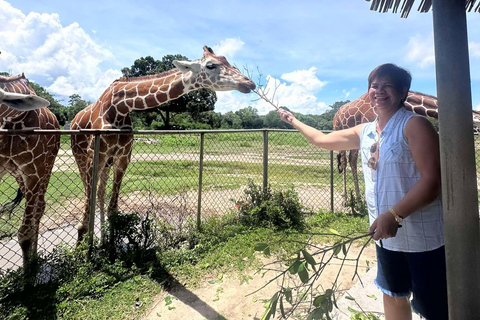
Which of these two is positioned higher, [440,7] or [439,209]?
[440,7]

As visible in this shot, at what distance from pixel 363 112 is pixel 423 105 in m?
1.11

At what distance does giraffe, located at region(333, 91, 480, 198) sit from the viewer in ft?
16.6

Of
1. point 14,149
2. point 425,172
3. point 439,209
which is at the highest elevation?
point 14,149

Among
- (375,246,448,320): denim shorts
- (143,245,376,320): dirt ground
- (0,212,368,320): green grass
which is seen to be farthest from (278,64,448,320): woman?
(143,245,376,320): dirt ground

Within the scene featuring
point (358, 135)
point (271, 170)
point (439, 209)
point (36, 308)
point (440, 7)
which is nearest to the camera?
point (440, 7)

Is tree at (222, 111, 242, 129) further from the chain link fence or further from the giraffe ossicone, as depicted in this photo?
the giraffe ossicone

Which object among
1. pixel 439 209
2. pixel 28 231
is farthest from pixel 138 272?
pixel 439 209

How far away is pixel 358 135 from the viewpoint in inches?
75.1

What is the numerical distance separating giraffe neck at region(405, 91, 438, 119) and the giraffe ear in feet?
12.5

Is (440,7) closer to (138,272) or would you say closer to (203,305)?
(203,305)

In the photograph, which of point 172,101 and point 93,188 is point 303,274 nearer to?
point 93,188

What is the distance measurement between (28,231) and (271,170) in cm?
788

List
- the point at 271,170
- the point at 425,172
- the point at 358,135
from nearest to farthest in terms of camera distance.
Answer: the point at 425,172, the point at 358,135, the point at 271,170

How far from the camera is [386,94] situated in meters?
1.54
